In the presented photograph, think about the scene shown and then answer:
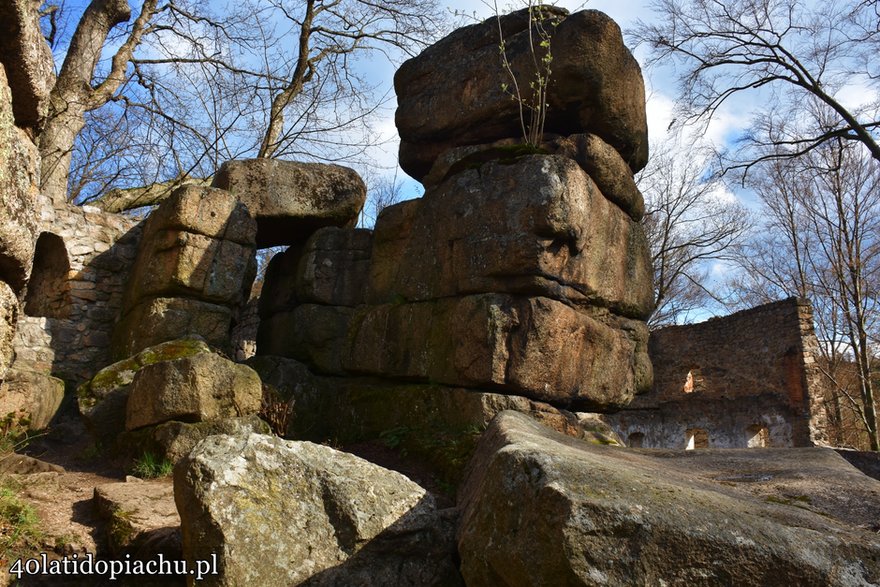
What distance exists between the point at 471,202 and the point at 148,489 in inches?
119

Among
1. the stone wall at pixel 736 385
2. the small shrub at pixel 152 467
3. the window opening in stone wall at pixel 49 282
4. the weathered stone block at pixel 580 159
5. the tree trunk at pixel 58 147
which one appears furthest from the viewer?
the stone wall at pixel 736 385

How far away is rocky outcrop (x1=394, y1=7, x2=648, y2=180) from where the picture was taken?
5746 mm

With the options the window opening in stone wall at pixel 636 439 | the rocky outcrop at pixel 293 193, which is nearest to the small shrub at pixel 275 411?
the rocky outcrop at pixel 293 193

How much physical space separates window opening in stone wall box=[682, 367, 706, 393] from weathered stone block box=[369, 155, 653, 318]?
1422cm

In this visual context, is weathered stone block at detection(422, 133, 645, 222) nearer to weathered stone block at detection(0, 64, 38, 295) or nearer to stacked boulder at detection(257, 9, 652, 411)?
stacked boulder at detection(257, 9, 652, 411)

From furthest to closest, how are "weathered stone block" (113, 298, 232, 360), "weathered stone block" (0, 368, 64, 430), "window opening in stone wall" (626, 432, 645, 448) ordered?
"window opening in stone wall" (626, 432, 645, 448) → "weathered stone block" (113, 298, 232, 360) → "weathered stone block" (0, 368, 64, 430)

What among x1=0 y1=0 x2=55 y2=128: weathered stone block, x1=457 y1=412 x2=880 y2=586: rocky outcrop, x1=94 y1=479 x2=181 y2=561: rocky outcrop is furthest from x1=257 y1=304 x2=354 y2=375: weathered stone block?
x1=457 y1=412 x2=880 y2=586: rocky outcrop

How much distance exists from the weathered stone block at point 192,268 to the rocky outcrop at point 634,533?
195 inches

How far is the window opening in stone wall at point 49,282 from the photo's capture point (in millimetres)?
7391

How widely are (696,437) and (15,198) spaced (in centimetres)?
2041

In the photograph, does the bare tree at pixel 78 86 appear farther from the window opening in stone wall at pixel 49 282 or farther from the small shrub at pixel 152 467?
the small shrub at pixel 152 467

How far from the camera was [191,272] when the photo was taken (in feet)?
21.9

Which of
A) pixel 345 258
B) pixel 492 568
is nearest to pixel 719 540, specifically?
pixel 492 568

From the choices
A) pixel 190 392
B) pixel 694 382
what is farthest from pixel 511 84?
pixel 694 382
